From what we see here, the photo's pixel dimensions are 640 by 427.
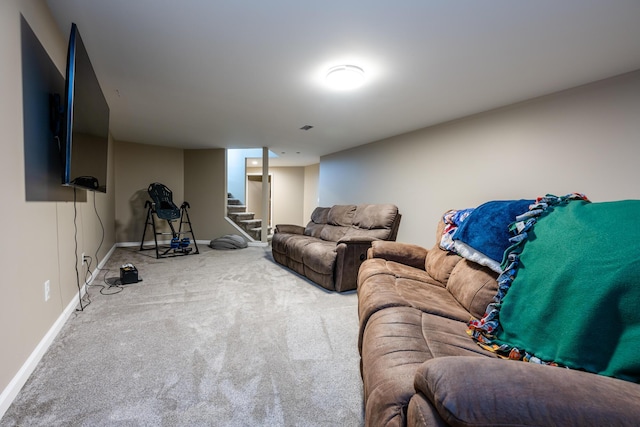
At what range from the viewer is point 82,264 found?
2.51m

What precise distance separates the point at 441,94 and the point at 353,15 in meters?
1.39

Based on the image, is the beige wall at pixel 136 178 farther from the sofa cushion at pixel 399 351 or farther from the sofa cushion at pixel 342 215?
the sofa cushion at pixel 399 351

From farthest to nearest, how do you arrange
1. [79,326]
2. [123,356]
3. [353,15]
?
[79,326], [123,356], [353,15]

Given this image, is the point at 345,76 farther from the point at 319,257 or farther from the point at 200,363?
the point at 200,363

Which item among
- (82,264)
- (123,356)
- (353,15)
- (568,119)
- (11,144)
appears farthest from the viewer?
(82,264)

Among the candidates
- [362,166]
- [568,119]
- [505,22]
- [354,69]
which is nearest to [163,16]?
[354,69]

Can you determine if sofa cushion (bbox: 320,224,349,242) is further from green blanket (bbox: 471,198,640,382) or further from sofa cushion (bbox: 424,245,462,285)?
green blanket (bbox: 471,198,640,382)

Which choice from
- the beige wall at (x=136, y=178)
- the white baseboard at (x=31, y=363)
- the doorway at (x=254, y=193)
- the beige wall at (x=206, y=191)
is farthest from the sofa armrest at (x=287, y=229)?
the doorway at (x=254, y=193)

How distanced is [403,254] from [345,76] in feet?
5.39

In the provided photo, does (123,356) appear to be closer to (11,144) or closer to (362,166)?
(11,144)

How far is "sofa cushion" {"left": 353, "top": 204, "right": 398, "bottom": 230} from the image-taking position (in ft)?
11.2

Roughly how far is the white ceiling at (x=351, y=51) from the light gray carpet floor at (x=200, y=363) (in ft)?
6.71

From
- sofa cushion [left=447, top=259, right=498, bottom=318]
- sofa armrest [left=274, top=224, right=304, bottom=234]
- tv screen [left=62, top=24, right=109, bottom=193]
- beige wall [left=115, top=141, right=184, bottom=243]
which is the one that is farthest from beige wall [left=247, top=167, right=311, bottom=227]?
sofa cushion [left=447, top=259, right=498, bottom=318]

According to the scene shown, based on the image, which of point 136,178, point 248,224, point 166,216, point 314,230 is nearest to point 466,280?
point 314,230
